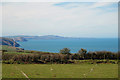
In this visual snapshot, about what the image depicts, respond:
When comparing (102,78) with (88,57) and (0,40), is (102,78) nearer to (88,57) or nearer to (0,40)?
(88,57)

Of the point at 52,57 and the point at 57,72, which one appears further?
the point at 52,57

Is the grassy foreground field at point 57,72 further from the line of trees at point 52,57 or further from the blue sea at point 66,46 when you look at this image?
the blue sea at point 66,46

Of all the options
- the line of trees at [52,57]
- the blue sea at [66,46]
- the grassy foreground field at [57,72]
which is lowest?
the grassy foreground field at [57,72]

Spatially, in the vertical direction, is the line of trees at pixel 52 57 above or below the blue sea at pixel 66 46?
below

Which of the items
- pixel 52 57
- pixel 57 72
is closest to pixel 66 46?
pixel 52 57

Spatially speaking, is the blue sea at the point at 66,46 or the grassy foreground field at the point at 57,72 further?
the blue sea at the point at 66,46

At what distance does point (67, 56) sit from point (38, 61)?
4156 mm

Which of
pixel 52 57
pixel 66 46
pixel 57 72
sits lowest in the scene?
pixel 57 72

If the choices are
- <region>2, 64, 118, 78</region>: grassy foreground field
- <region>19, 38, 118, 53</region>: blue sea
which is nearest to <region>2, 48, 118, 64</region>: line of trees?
<region>2, 64, 118, 78</region>: grassy foreground field

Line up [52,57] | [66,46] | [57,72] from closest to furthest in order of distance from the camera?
1. [57,72]
2. [52,57]
3. [66,46]

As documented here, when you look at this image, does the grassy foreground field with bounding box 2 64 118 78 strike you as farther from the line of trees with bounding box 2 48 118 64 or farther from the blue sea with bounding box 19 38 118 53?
the blue sea with bounding box 19 38 118 53

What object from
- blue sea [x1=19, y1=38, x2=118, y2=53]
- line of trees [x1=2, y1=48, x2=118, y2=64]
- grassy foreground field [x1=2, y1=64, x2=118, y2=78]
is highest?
blue sea [x1=19, y1=38, x2=118, y2=53]

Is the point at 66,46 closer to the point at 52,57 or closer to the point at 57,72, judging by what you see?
the point at 52,57

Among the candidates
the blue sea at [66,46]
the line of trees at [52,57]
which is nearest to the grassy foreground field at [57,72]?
the line of trees at [52,57]
